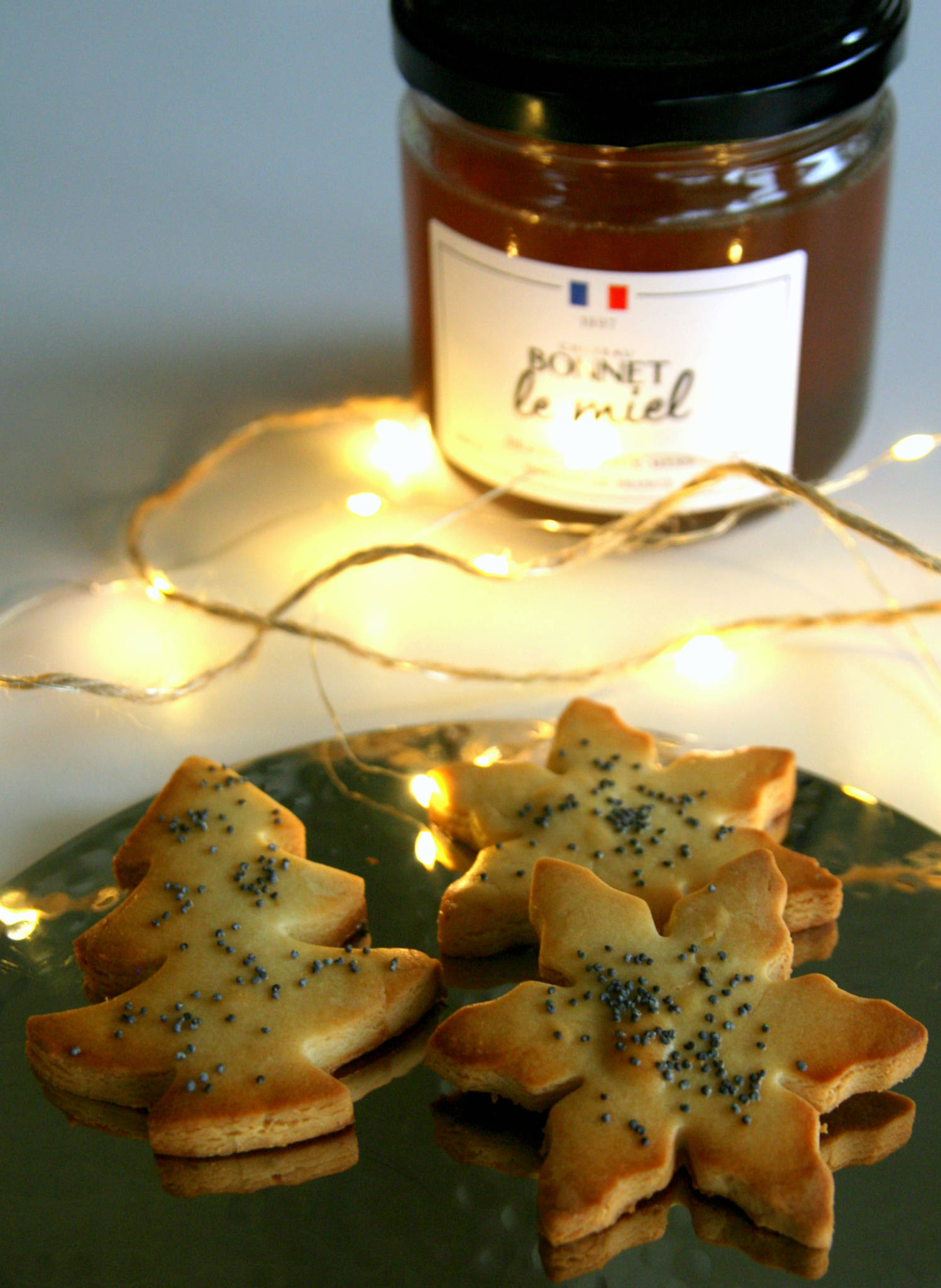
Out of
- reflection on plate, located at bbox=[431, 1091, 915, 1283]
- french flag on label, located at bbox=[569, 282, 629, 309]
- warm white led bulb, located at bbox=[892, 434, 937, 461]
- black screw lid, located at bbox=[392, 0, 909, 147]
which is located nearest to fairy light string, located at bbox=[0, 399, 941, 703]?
warm white led bulb, located at bbox=[892, 434, 937, 461]

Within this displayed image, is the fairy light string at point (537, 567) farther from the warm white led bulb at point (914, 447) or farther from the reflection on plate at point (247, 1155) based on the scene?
the reflection on plate at point (247, 1155)

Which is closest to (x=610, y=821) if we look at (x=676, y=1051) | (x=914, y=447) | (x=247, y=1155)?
(x=676, y=1051)

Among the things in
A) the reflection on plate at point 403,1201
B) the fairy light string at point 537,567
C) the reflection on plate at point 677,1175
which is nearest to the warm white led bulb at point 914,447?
the fairy light string at point 537,567

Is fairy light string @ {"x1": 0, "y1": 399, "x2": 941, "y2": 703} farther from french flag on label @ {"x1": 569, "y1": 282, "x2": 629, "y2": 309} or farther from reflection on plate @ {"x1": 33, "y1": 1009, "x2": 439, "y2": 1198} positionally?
reflection on plate @ {"x1": 33, "y1": 1009, "x2": 439, "y2": 1198}

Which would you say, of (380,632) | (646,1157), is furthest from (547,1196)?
(380,632)

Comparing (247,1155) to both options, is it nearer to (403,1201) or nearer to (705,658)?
(403,1201)

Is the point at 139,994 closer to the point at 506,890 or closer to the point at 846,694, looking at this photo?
the point at 506,890
